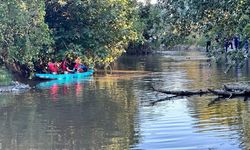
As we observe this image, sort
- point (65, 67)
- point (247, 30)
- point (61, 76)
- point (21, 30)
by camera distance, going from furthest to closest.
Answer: point (65, 67) < point (61, 76) < point (21, 30) < point (247, 30)

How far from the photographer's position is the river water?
11461 mm

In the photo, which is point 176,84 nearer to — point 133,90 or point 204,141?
point 133,90


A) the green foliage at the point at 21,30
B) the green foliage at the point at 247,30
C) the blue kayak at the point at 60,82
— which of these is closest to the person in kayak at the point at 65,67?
the blue kayak at the point at 60,82

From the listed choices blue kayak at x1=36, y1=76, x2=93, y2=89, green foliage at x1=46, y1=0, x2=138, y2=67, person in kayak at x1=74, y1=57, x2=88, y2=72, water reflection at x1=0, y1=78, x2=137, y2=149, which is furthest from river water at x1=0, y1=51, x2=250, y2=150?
green foliage at x1=46, y1=0, x2=138, y2=67

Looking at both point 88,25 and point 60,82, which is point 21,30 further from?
point 88,25

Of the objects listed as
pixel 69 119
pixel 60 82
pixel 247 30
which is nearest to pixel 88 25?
pixel 60 82

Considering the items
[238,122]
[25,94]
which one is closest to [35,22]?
[25,94]

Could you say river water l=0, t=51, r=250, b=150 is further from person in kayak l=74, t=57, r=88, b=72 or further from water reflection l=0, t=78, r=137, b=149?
person in kayak l=74, t=57, r=88, b=72

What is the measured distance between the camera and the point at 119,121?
47.0 ft

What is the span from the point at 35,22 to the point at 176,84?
6936 millimetres

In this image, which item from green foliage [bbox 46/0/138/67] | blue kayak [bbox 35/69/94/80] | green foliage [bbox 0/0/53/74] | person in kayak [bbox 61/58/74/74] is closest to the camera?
green foliage [bbox 0/0/53/74]

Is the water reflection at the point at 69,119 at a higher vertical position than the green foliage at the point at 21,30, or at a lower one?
lower

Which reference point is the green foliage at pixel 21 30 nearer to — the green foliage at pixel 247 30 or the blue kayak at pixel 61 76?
the blue kayak at pixel 61 76

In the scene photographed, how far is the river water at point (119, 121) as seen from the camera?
11.5m
